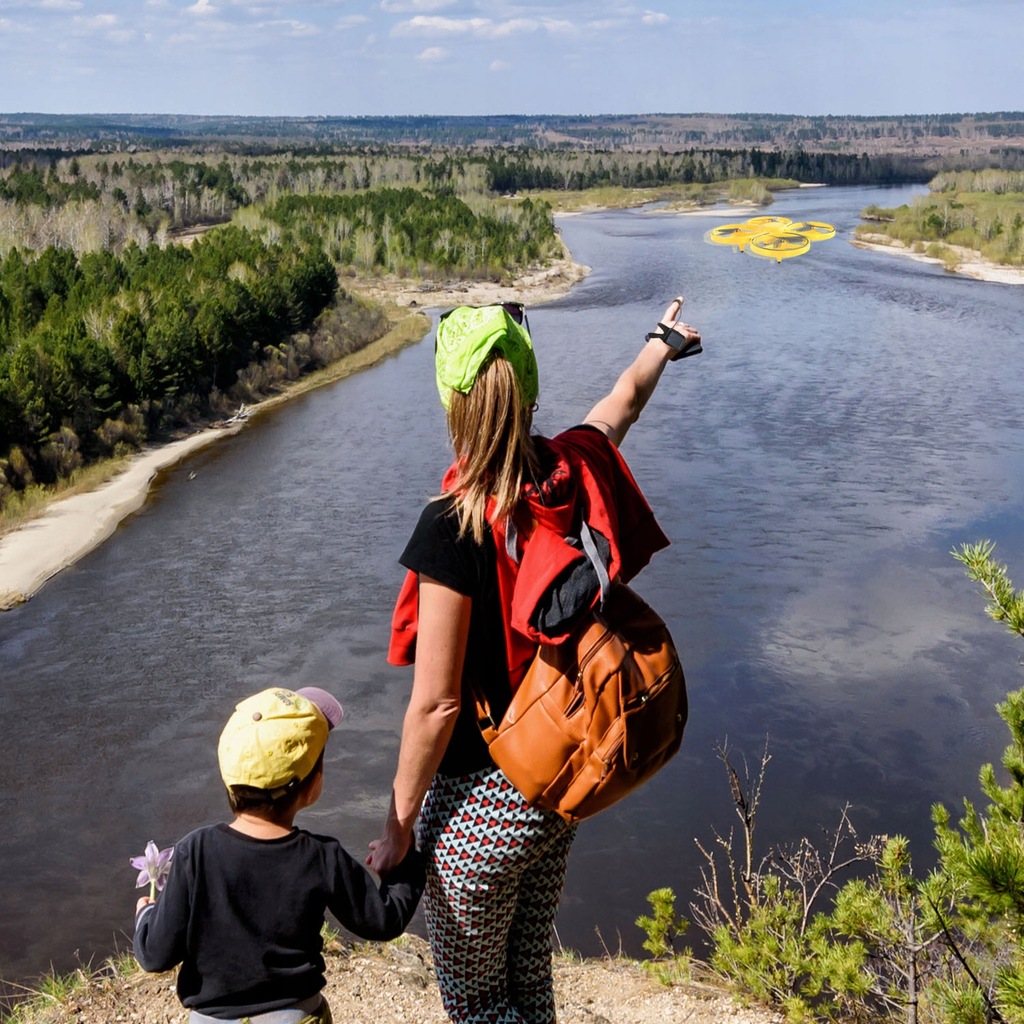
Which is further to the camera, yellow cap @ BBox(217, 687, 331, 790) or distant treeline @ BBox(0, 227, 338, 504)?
distant treeline @ BBox(0, 227, 338, 504)

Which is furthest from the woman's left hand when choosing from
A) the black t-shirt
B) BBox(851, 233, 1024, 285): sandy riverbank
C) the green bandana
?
BBox(851, 233, 1024, 285): sandy riverbank

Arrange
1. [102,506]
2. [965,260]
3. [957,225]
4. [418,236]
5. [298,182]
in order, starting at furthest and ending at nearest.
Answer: [298,182], [957,225], [418,236], [965,260], [102,506]

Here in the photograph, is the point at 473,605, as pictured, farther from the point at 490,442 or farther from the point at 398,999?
the point at 398,999

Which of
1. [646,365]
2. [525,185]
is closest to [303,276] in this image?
[646,365]

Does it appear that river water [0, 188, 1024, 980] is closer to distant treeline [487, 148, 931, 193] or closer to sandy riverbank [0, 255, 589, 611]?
sandy riverbank [0, 255, 589, 611]

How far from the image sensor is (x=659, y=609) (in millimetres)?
18203

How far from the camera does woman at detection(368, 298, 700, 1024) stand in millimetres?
2131

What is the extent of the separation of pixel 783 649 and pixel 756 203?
69380mm

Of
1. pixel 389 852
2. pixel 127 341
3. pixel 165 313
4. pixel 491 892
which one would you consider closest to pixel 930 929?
pixel 491 892

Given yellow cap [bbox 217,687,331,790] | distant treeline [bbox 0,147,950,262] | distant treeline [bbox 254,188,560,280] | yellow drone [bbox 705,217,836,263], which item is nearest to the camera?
yellow cap [bbox 217,687,331,790]

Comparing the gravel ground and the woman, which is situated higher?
the woman

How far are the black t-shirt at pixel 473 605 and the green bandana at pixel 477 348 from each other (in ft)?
0.72

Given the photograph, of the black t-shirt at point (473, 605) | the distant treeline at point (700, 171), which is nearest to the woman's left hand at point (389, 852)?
the black t-shirt at point (473, 605)

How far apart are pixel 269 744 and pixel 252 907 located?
323mm
